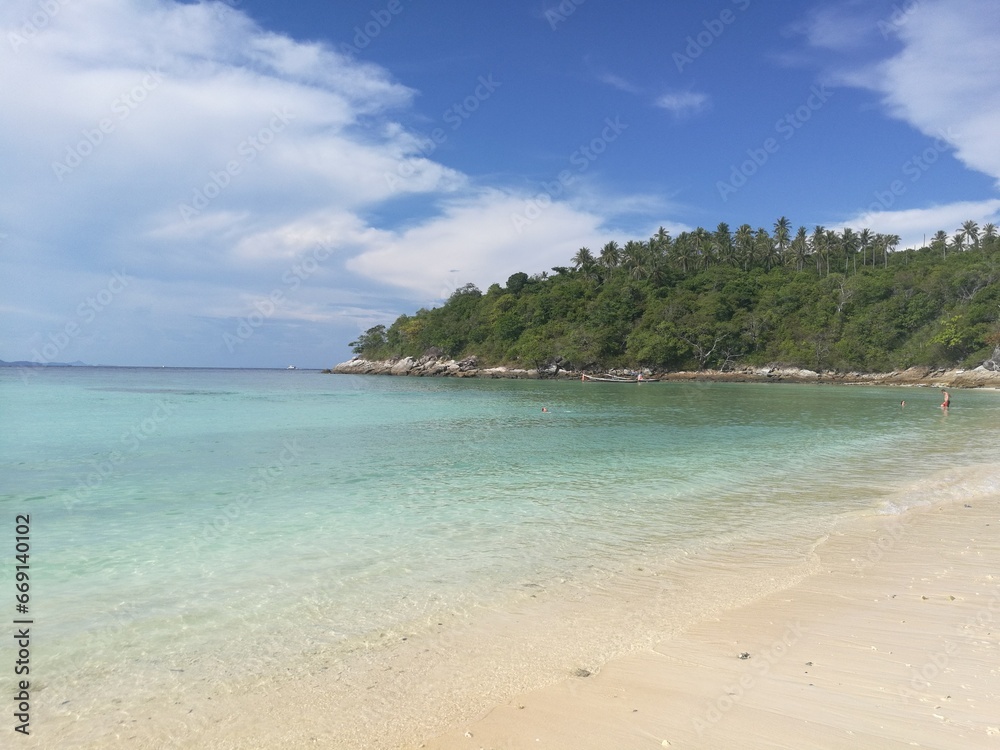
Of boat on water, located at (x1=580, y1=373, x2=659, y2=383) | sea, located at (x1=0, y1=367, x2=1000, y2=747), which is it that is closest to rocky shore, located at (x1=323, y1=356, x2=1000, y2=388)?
boat on water, located at (x1=580, y1=373, x2=659, y2=383)

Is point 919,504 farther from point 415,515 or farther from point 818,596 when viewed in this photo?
point 415,515

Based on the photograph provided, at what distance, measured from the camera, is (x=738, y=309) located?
98.2 meters

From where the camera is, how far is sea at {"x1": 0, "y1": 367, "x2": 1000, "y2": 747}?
14.6ft

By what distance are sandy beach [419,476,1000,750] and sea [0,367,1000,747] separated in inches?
16.3

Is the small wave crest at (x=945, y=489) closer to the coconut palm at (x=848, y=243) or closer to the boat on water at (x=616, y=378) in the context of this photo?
the boat on water at (x=616, y=378)

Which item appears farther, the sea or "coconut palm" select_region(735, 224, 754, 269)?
"coconut palm" select_region(735, 224, 754, 269)

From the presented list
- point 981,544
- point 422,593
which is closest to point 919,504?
point 981,544

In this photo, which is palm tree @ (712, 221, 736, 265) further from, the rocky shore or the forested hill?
the rocky shore

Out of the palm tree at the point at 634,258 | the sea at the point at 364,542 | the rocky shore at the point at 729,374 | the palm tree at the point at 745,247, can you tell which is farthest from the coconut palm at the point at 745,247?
the sea at the point at 364,542

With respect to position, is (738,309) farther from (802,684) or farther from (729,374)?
(802,684)

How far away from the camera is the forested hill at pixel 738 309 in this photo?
81.3 metres

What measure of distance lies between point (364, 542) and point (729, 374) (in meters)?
87.8

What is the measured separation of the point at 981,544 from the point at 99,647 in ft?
33.8

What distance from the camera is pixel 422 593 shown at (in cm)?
609
